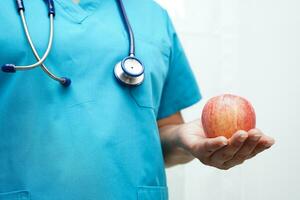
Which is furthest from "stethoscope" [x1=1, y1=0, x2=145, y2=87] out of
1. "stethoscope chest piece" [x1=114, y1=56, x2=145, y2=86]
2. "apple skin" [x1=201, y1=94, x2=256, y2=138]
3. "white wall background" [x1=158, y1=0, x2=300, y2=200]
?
"white wall background" [x1=158, y1=0, x2=300, y2=200]

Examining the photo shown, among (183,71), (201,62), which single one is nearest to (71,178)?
(183,71)

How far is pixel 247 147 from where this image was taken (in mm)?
623

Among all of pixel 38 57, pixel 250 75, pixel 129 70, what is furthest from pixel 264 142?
pixel 250 75

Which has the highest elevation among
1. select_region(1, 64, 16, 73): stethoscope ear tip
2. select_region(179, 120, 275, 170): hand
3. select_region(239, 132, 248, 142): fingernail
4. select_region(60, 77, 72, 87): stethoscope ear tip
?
Result: select_region(1, 64, 16, 73): stethoscope ear tip

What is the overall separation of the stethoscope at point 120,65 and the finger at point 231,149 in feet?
0.64

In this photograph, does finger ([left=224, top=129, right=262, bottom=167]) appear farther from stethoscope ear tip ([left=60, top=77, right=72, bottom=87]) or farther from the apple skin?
stethoscope ear tip ([left=60, top=77, right=72, bottom=87])

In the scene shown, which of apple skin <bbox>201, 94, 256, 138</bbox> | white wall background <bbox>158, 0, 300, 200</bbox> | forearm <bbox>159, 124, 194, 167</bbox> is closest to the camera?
apple skin <bbox>201, 94, 256, 138</bbox>

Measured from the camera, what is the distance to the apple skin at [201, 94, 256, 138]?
68 centimetres

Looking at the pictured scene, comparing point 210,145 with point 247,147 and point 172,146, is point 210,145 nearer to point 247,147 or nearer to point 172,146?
point 247,147

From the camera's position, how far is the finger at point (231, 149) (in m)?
0.58

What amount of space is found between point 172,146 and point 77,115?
11.6 inches

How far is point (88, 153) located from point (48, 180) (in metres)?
0.07

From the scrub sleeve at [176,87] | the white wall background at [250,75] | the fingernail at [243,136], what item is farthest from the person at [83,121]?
the white wall background at [250,75]

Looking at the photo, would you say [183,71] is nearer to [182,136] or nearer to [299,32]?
[182,136]
